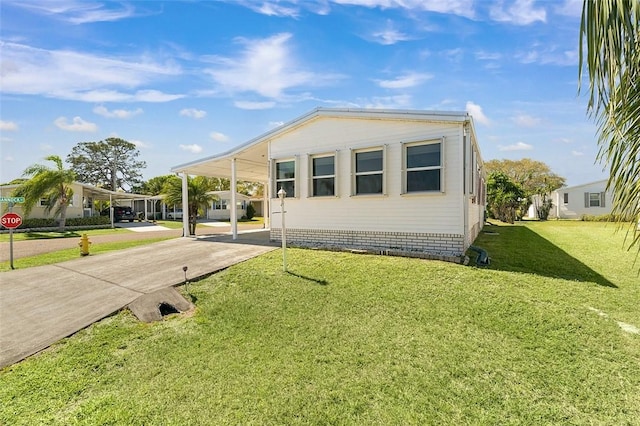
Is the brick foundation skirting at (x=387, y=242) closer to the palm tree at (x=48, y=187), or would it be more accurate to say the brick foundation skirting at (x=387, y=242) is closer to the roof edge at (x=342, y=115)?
the roof edge at (x=342, y=115)

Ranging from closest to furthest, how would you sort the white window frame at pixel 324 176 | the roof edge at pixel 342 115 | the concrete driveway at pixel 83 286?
1. the concrete driveway at pixel 83 286
2. the roof edge at pixel 342 115
3. the white window frame at pixel 324 176

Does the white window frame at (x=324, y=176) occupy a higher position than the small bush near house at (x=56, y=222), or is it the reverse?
the white window frame at (x=324, y=176)

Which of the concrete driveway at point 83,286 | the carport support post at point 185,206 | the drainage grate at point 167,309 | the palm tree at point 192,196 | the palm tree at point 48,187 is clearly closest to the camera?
the concrete driveway at point 83,286

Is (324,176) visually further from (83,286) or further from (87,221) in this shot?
(87,221)

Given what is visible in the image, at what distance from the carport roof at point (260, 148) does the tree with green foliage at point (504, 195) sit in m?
18.9

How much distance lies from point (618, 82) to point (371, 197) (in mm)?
6656

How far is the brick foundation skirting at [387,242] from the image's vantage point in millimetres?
7777

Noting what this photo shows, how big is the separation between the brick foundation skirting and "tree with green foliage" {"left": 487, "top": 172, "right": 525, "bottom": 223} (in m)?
20.1

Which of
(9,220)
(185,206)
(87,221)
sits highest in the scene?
(185,206)

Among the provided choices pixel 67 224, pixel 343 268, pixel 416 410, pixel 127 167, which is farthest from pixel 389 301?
pixel 127 167

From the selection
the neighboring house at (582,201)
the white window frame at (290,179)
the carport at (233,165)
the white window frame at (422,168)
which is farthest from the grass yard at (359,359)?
the neighboring house at (582,201)

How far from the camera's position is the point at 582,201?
31.0 m

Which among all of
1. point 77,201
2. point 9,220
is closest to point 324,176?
point 9,220

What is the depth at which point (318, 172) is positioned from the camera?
10.1 m
